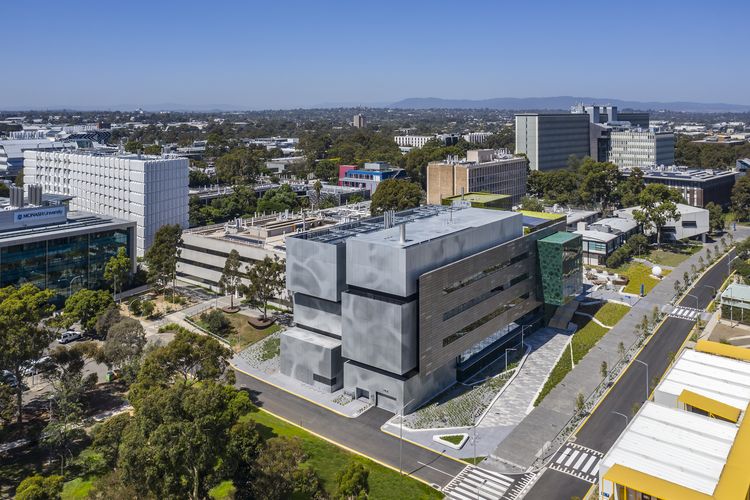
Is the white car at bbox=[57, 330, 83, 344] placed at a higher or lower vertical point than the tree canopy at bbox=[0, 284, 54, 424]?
lower

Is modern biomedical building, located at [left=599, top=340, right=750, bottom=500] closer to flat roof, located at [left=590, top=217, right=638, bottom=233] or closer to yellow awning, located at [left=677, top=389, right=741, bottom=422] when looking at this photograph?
yellow awning, located at [left=677, top=389, right=741, bottom=422]

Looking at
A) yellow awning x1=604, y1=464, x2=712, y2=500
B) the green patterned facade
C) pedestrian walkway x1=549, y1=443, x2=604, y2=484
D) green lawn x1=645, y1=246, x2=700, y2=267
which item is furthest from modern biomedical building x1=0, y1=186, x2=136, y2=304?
green lawn x1=645, y1=246, x2=700, y2=267

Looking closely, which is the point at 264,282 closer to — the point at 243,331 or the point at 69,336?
the point at 243,331

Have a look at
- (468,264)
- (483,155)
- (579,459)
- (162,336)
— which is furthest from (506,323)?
(483,155)

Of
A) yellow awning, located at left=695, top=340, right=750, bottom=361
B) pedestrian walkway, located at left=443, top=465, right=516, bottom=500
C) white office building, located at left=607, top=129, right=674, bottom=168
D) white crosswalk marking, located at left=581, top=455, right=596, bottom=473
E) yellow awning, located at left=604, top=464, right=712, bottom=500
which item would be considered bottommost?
pedestrian walkway, located at left=443, top=465, right=516, bottom=500

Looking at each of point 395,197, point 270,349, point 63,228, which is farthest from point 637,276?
point 63,228

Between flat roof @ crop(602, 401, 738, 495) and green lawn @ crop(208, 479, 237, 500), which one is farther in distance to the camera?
green lawn @ crop(208, 479, 237, 500)

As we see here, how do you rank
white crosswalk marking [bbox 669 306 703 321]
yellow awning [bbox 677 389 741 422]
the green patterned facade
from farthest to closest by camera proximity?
white crosswalk marking [bbox 669 306 703 321] → the green patterned facade → yellow awning [bbox 677 389 741 422]

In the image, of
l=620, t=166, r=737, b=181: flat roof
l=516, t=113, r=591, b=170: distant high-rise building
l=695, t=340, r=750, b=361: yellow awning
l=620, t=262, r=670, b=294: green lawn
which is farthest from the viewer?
l=516, t=113, r=591, b=170: distant high-rise building
